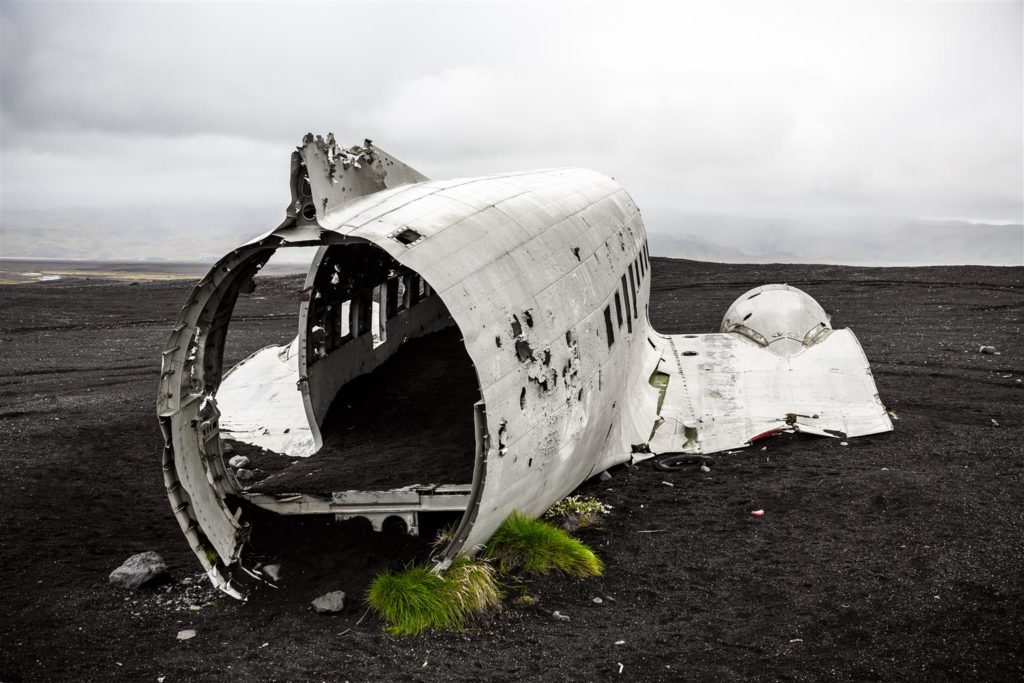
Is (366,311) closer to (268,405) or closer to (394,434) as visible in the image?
(394,434)

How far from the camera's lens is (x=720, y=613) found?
27.3ft

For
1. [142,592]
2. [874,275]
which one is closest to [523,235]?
[142,592]

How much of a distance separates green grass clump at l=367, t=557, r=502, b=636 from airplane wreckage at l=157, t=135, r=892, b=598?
0.23 m

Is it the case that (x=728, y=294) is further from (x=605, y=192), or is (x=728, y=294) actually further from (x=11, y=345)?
(x=11, y=345)

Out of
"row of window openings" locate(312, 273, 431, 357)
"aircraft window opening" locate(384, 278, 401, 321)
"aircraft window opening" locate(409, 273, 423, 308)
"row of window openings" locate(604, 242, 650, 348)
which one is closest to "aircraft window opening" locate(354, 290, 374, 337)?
"row of window openings" locate(312, 273, 431, 357)

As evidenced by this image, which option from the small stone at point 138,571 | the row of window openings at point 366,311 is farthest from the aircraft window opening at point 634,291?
the small stone at point 138,571

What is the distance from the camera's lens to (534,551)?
29.1ft

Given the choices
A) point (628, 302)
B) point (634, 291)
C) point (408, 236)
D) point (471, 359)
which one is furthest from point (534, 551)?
point (634, 291)

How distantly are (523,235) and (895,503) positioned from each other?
21.8 feet

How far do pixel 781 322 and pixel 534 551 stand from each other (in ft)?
40.4

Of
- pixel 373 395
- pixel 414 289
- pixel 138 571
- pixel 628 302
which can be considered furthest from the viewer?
pixel 414 289

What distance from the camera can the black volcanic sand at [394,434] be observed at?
421 inches

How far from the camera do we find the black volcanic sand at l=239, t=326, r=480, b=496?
1070 centimetres

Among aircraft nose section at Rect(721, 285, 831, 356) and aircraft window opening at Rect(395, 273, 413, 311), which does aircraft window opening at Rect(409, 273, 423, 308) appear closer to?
aircraft window opening at Rect(395, 273, 413, 311)
